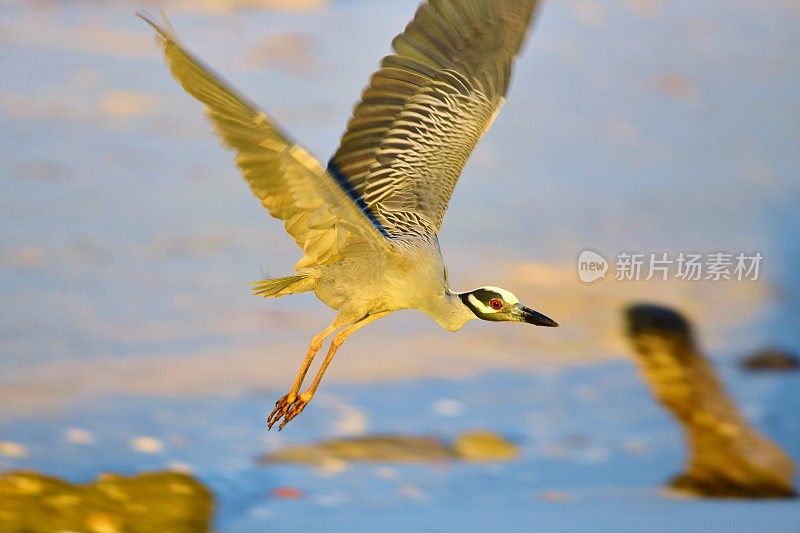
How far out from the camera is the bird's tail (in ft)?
5.09

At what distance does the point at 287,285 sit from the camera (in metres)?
1.56

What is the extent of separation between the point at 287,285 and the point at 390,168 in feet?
1.37

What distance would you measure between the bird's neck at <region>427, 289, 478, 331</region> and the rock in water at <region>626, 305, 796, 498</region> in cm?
293

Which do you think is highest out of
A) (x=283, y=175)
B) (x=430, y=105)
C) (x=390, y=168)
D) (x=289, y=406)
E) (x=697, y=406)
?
(x=697, y=406)

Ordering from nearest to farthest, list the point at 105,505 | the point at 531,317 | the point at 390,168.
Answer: the point at 531,317 < the point at 390,168 < the point at 105,505

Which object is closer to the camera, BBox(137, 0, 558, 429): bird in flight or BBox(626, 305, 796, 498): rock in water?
BBox(137, 0, 558, 429): bird in flight

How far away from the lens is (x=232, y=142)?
1.44 meters

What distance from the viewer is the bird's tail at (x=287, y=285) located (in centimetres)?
155

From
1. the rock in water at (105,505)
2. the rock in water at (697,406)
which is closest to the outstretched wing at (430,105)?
the rock in water at (105,505)

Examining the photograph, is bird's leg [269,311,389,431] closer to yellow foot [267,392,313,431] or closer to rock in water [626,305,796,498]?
yellow foot [267,392,313,431]

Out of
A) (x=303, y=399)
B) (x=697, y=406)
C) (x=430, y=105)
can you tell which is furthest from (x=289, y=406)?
(x=697, y=406)

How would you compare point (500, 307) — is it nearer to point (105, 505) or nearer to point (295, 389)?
point (295, 389)

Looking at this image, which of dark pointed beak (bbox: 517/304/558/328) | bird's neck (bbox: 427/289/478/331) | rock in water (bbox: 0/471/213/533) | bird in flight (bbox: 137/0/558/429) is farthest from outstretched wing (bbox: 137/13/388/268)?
rock in water (bbox: 0/471/213/533)

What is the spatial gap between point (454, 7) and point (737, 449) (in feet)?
9.15
